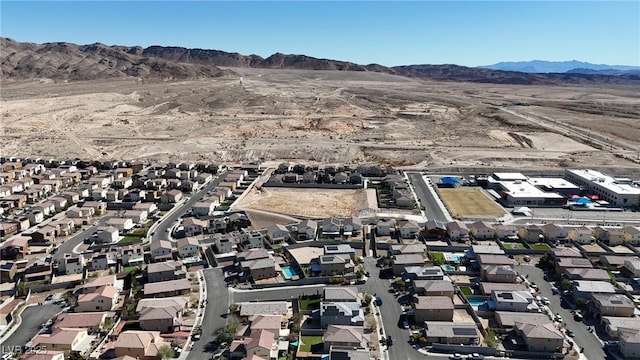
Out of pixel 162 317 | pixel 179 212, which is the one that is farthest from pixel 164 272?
pixel 179 212

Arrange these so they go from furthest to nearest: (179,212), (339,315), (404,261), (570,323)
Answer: (179,212), (404,261), (570,323), (339,315)

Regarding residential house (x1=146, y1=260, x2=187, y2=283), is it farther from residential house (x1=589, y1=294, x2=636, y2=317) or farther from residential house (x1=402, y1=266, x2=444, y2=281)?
residential house (x1=589, y1=294, x2=636, y2=317)

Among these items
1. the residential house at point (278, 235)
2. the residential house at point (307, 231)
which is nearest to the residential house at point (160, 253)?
the residential house at point (278, 235)

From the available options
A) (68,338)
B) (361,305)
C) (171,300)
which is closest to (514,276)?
(361,305)

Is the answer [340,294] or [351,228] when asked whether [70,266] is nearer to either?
[340,294]

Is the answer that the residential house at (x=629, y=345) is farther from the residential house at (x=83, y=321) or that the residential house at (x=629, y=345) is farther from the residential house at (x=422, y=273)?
the residential house at (x=83, y=321)

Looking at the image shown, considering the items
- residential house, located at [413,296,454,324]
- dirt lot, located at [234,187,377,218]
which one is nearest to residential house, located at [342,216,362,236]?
dirt lot, located at [234,187,377,218]
